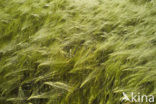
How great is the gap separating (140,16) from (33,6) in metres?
0.93

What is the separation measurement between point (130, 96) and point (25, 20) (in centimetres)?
99

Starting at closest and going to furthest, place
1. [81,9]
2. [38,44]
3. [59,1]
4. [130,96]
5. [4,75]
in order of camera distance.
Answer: [130,96], [4,75], [38,44], [81,9], [59,1]

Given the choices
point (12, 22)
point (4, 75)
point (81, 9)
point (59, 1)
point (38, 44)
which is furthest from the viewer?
point (59, 1)

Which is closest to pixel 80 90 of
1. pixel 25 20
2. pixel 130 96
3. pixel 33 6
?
pixel 130 96

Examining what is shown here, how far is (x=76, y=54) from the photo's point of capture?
1078 mm

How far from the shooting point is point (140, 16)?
131 cm

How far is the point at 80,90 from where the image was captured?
924 mm

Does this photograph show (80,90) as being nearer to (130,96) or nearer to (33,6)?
(130,96)

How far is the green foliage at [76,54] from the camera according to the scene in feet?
2.97

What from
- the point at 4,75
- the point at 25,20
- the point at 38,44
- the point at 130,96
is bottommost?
the point at 130,96

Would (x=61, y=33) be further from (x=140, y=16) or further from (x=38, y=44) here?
(x=140, y=16)

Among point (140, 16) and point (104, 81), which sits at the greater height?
point (140, 16)

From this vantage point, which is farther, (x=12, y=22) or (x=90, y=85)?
(x=12, y=22)

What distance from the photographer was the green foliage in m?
0.91
